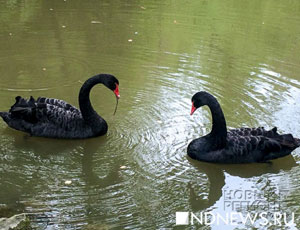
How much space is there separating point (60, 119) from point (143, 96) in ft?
4.93

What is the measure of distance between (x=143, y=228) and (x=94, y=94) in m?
3.18

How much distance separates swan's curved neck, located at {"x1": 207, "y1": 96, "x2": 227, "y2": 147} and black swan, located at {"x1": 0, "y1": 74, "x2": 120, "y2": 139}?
112cm

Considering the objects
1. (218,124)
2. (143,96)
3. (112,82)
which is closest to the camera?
(218,124)

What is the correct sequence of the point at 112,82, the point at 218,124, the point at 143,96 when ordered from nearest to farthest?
the point at 218,124 → the point at 112,82 → the point at 143,96

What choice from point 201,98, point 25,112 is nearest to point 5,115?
point 25,112

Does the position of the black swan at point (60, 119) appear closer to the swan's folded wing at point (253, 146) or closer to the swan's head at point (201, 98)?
the swan's head at point (201, 98)

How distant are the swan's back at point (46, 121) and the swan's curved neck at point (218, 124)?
55.0 inches

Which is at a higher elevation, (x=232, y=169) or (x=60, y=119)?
(x=60, y=119)

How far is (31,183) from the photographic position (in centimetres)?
471

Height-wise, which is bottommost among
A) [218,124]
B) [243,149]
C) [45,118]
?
[243,149]

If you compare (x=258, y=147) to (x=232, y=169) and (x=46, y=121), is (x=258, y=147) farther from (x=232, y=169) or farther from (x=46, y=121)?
(x=46, y=121)

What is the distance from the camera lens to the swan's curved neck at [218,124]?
5.19 metres

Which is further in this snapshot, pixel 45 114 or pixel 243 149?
pixel 45 114

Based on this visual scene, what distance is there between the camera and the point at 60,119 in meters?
5.68
